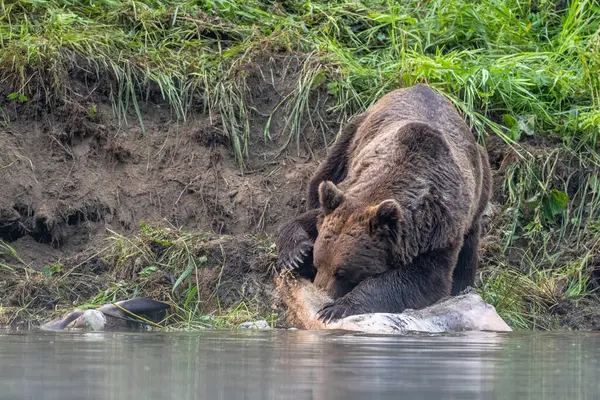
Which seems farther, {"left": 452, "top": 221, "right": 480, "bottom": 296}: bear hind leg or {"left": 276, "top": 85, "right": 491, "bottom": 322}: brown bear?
{"left": 452, "top": 221, "right": 480, "bottom": 296}: bear hind leg

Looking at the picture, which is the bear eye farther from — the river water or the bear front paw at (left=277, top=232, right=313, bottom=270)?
the river water

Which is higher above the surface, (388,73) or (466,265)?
(388,73)

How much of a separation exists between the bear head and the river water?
0.79 metres

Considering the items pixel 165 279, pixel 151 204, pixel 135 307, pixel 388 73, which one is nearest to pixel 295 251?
pixel 165 279

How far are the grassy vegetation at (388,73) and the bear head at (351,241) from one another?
1478 millimetres

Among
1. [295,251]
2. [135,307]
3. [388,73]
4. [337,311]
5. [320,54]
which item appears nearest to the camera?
[337,311]

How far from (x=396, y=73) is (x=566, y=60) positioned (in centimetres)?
173

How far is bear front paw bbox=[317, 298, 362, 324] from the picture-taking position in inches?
289

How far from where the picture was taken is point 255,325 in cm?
787

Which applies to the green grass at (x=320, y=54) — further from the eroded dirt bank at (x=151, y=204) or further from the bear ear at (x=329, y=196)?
the bear ear at (x=329, y=196)

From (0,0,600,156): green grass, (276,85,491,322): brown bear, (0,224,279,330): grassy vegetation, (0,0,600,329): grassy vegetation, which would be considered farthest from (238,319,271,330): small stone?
(0,0,600,156): green grass

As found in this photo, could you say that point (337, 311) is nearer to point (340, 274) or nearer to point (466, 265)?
point (340, 274)

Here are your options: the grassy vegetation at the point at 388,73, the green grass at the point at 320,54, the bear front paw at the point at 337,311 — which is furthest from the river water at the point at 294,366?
the green grass at the point at 320,54

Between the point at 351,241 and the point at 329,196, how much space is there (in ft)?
1.23
